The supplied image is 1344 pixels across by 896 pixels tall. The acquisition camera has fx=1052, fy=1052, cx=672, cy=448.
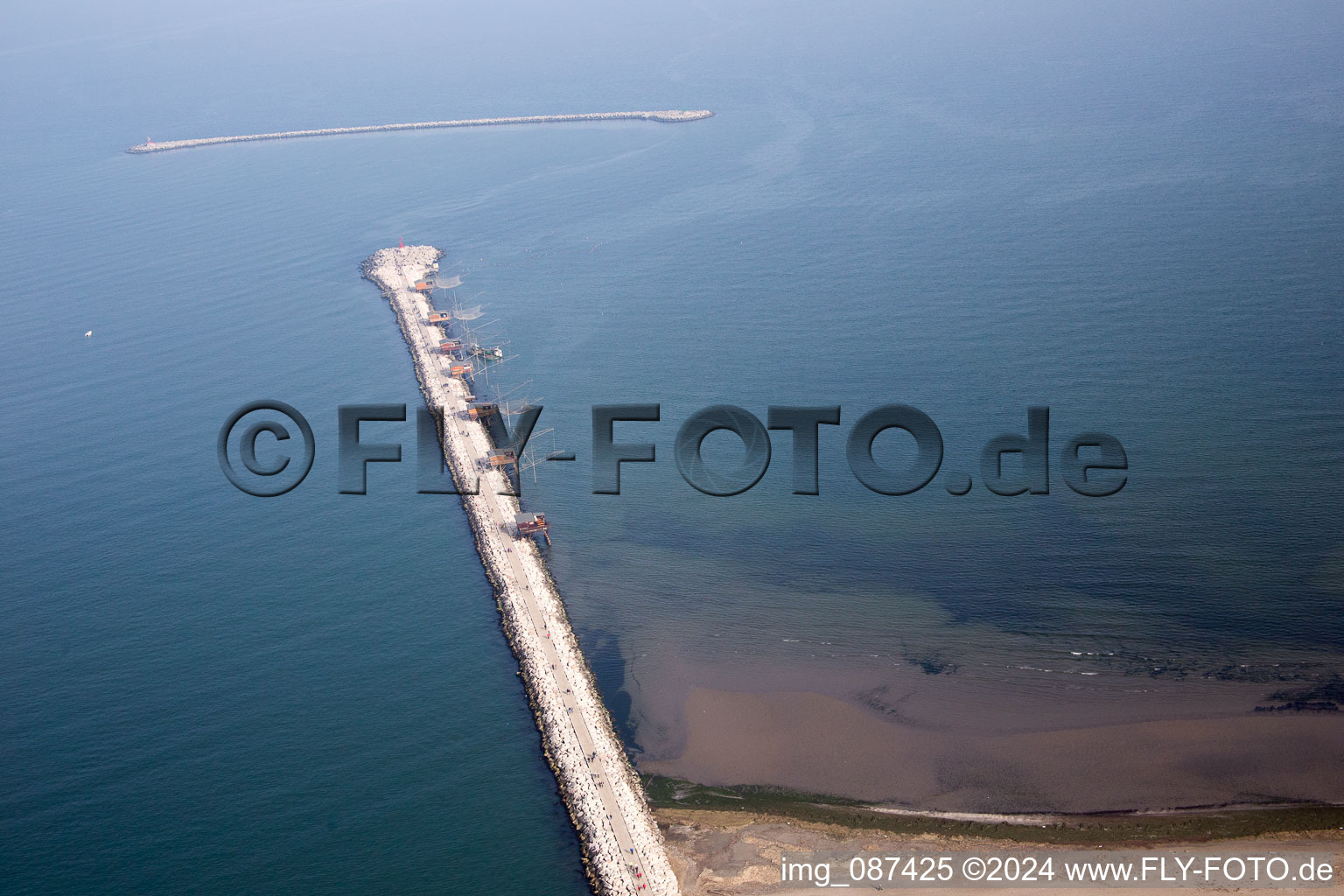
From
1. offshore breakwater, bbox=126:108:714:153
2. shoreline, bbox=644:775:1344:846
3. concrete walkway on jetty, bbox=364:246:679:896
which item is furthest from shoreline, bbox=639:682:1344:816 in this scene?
offshore breakwater, bbox=126:108:714:153

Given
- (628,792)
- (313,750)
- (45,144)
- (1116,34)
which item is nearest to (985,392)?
(628,792)

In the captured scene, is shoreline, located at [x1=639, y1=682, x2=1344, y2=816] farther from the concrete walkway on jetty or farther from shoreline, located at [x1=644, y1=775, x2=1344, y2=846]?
the concrete walkway on jetty

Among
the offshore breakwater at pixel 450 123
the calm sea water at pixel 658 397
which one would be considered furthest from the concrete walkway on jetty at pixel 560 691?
the offshore breakwater at pixel 450 123

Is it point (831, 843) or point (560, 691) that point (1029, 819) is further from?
point (560, 691)

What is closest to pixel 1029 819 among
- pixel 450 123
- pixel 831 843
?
pixel 831 843

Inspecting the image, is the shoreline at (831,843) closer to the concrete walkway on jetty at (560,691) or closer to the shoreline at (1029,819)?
the shoreline at (1029,819)
